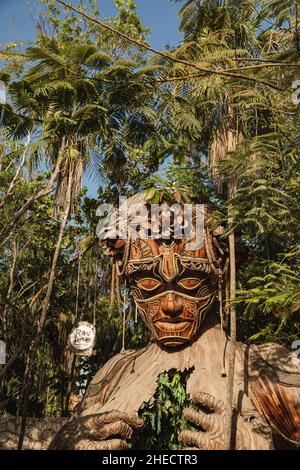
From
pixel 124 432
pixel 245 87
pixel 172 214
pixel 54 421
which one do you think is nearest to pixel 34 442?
pixel 54 421

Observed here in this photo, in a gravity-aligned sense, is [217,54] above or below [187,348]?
above

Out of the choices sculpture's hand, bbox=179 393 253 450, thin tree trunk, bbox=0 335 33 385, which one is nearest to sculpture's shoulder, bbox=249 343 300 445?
sculpture's hand, bbox=179 393 253 450

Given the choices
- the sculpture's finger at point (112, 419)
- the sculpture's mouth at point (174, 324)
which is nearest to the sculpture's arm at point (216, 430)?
the sculpture's finger at point (112, 419)

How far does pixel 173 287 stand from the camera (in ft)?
29.0

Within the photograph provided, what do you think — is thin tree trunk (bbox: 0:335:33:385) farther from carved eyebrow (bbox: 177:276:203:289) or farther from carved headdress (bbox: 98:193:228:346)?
carved eyebrow (bbox: 177:276:203:289)

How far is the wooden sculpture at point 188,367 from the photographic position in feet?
25.2

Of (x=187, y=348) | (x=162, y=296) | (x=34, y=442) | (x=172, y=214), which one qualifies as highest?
(x=172, y=214)

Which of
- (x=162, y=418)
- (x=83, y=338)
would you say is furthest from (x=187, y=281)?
(x=83, y=338)

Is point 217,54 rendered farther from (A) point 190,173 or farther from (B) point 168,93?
(A) point 190,173

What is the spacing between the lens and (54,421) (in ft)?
44.6

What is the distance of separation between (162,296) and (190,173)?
3513 mm

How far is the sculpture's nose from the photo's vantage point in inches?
344

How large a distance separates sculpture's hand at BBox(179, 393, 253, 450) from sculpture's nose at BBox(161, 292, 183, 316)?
1415 mm

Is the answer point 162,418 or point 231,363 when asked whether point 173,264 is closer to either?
point 231,363
